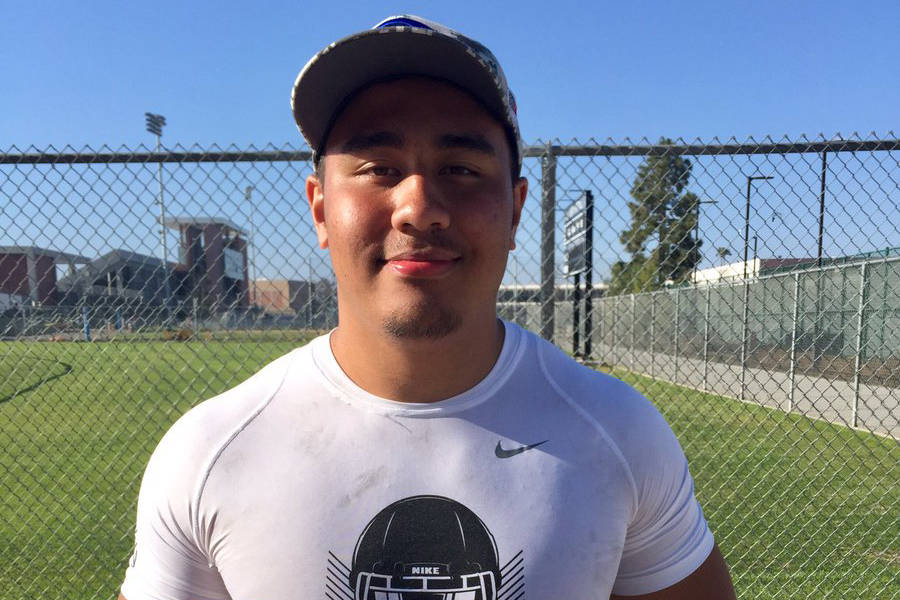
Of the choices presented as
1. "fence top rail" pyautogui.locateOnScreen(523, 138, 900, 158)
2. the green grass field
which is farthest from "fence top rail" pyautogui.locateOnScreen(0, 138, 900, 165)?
the green grass field

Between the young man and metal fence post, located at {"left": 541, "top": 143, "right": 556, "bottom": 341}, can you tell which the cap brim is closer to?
the young man

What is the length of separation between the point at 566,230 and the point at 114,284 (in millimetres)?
4275

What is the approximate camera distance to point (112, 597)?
12.7ft

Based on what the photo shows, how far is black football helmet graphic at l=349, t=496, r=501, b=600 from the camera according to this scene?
1.15 meters

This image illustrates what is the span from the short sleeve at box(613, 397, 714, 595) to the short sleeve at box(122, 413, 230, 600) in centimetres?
87

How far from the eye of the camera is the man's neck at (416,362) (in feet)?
4.09

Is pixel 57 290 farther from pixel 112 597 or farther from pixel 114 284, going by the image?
pixel 112 597

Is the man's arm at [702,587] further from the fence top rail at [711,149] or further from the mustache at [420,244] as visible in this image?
the fence top rail at [711,149]

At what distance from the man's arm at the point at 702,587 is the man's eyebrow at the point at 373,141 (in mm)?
1112

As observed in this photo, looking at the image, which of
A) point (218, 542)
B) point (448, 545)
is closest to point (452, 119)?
point (448, 545)

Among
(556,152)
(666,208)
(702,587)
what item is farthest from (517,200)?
(666,208)

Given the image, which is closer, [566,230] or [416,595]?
[416,595]

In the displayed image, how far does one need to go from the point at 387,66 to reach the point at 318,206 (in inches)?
13.8

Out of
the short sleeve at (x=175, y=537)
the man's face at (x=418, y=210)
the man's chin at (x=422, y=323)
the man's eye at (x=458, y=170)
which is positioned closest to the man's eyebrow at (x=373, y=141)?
the man's face at (x=418, y=210)
